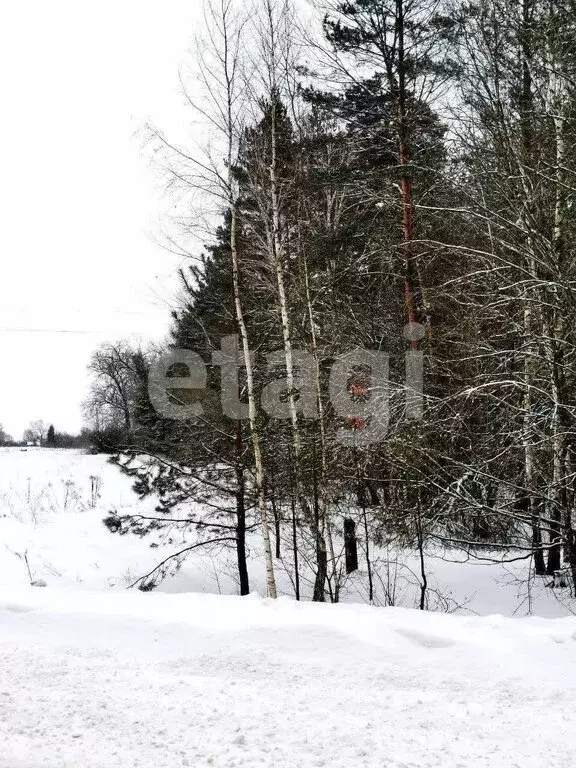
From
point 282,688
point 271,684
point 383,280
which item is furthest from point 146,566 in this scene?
point 282,688

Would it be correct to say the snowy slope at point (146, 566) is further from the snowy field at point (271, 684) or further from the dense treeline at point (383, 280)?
the snowy field at point (271, 684)

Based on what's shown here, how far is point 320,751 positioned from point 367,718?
54 centimetres

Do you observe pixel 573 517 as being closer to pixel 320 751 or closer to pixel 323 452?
pixel 323 452

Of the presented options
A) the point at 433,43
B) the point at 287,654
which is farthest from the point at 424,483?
the point at 433,43

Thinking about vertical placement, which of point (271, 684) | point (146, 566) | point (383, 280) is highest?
point (383, 280)

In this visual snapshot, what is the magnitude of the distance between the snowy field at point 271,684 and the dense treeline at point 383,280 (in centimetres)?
251

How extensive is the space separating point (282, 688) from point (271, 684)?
0.13 m

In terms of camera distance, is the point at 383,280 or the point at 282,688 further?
the point at 383,280

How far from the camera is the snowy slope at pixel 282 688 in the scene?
10.6 ft

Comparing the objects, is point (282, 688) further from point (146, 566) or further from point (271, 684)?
point (146, 566)

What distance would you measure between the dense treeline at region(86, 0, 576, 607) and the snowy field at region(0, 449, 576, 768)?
2.51 meters

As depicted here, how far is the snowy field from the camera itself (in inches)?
127

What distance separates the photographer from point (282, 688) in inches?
166

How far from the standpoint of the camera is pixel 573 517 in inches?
282
